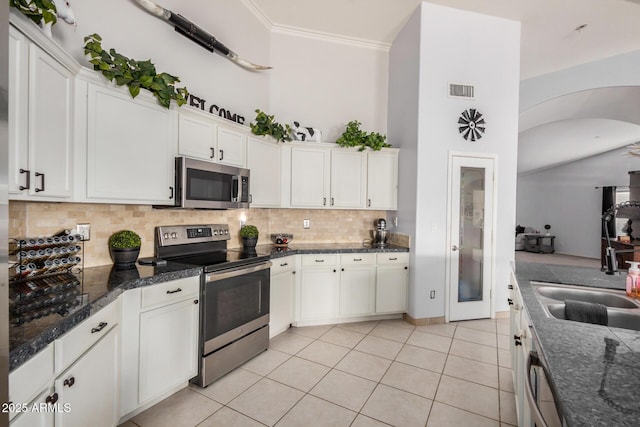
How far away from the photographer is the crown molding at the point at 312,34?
3.74 m

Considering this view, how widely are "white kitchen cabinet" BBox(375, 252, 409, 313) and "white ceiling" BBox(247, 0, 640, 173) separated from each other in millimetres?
2976

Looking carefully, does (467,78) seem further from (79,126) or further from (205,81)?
(79,126)

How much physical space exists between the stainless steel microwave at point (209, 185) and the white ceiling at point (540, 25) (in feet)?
7.36

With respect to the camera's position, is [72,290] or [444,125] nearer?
[72,290]

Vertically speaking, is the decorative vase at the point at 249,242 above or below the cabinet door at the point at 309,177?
below

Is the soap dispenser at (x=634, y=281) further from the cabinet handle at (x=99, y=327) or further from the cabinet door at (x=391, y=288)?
the cabinet handle at (x=99, y=327)

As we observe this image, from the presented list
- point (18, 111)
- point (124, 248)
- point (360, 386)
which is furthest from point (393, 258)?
point (18, 111)

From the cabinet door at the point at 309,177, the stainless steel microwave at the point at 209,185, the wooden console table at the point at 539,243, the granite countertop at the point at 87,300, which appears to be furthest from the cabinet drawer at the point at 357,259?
the wooden console table at the point at 539,243

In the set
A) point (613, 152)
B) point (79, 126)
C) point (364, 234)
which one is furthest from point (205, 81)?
point (613, 152)

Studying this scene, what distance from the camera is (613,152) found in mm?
8984

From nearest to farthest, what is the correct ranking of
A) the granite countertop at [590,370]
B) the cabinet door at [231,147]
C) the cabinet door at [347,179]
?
the granite countertop at [590,370]
the cabinet door at [231,147]
the cabinet door at [347,179]

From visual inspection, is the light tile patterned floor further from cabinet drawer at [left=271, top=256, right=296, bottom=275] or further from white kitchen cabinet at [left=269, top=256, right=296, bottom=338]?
cabinet drawer at [left=271, top=256, right=296, bottom=275]

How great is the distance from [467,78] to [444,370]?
332cm

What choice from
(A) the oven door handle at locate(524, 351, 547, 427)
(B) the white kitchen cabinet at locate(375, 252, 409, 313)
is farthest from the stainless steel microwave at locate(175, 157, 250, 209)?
(A) the oven door handle at locate(524, 351, 547, 427)
